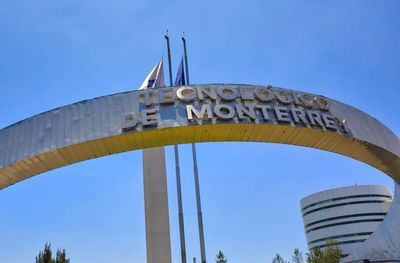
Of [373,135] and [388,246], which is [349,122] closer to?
[373,135]

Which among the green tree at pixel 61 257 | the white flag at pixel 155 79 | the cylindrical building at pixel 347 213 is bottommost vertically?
the green tree at pixel 61 257

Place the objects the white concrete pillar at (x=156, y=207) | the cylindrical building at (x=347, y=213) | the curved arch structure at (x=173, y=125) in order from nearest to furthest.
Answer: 1. the curved arch structure at (x=173, y=125)
2. the white concrete pillar at (x=156, y=207)
3. the cylindrical building at (x=347, y=213)

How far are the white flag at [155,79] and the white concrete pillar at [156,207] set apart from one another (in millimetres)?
3931

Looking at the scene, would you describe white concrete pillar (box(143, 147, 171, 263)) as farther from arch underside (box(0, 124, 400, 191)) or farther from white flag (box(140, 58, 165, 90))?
arch underside (box(0, 124, 400, 191))

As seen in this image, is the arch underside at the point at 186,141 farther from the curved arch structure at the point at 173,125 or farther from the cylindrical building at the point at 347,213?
the cylindrical building at the point at 347,213

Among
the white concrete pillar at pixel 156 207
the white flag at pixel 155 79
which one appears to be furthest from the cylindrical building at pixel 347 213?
the white flag at pixel 155 79

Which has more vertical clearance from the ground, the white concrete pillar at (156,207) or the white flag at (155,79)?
the white flag at (155,79)

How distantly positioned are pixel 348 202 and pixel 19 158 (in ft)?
297

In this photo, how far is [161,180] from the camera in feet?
65.5

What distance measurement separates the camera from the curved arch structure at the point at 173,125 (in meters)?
9.69

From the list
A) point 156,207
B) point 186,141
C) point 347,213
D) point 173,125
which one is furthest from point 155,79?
point 347,213

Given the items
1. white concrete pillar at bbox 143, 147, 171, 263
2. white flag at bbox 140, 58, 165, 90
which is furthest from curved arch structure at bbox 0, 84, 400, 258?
white concrete pillar at bbox 143, 147, 171, 263

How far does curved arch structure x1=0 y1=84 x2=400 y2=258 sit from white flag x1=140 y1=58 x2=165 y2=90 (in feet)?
25.0

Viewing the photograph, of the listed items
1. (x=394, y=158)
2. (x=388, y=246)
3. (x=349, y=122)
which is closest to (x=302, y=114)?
(x=349, y=122)
